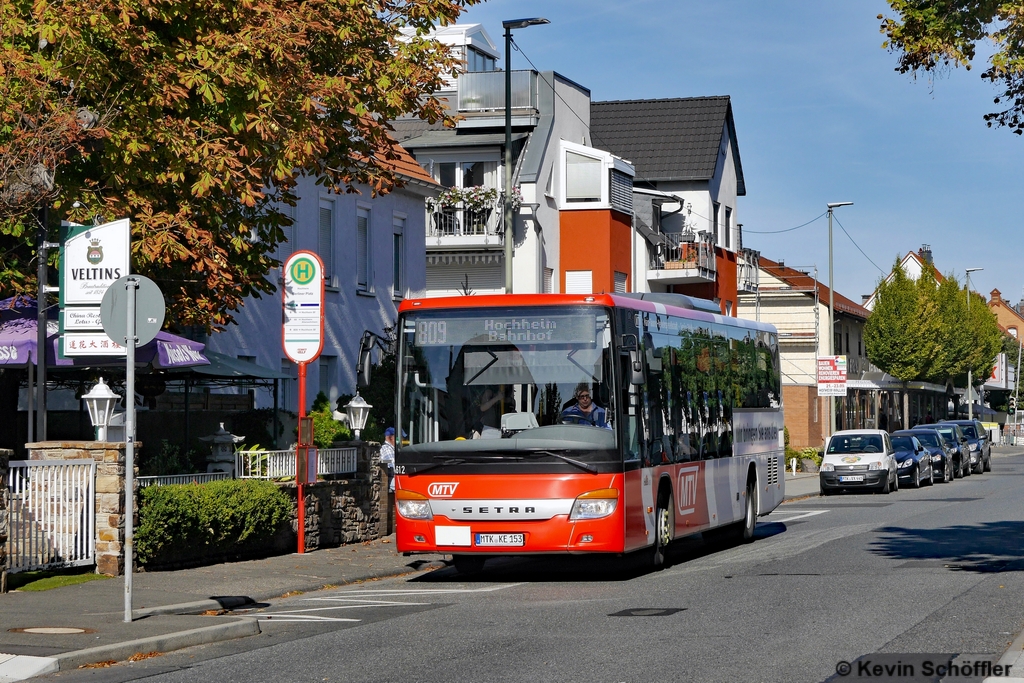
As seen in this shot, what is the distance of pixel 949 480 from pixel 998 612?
1311 inches

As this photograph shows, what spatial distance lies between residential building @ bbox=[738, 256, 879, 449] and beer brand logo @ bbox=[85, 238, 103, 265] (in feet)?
172

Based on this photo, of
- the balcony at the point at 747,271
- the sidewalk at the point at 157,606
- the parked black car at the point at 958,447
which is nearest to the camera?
the sidewalk at the point at 157,606

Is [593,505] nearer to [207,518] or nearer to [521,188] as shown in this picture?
[207,518]

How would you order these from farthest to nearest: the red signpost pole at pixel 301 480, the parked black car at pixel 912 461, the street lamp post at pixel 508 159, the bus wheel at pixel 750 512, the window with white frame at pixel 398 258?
the parked black car at pixel 912 461 < the window with white frame at pixel 398 258 < the street lamp post at pixel 508 159 < the bus wheel at pixel 750 512 < the red signpost pole at pixel 301 480

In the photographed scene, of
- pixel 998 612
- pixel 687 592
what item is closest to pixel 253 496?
pixel 687 592

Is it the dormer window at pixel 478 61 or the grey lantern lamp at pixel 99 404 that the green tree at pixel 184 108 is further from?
the dormer window at pixel 478 61

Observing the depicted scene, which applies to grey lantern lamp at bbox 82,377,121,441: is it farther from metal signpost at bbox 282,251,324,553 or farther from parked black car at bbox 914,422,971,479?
parked black car at bbox 914,422,971,479

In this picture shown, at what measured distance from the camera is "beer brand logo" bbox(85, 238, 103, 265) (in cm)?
1583

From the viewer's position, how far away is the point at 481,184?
143ft

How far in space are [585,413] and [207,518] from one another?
466 centimetres

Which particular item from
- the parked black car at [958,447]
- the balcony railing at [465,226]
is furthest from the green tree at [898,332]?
the balcony railing at [465,226]

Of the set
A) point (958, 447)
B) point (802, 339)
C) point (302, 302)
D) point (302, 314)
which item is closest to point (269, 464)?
point (302, 314)

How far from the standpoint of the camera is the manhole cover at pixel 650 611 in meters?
12.7

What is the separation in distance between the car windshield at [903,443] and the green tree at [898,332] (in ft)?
107
